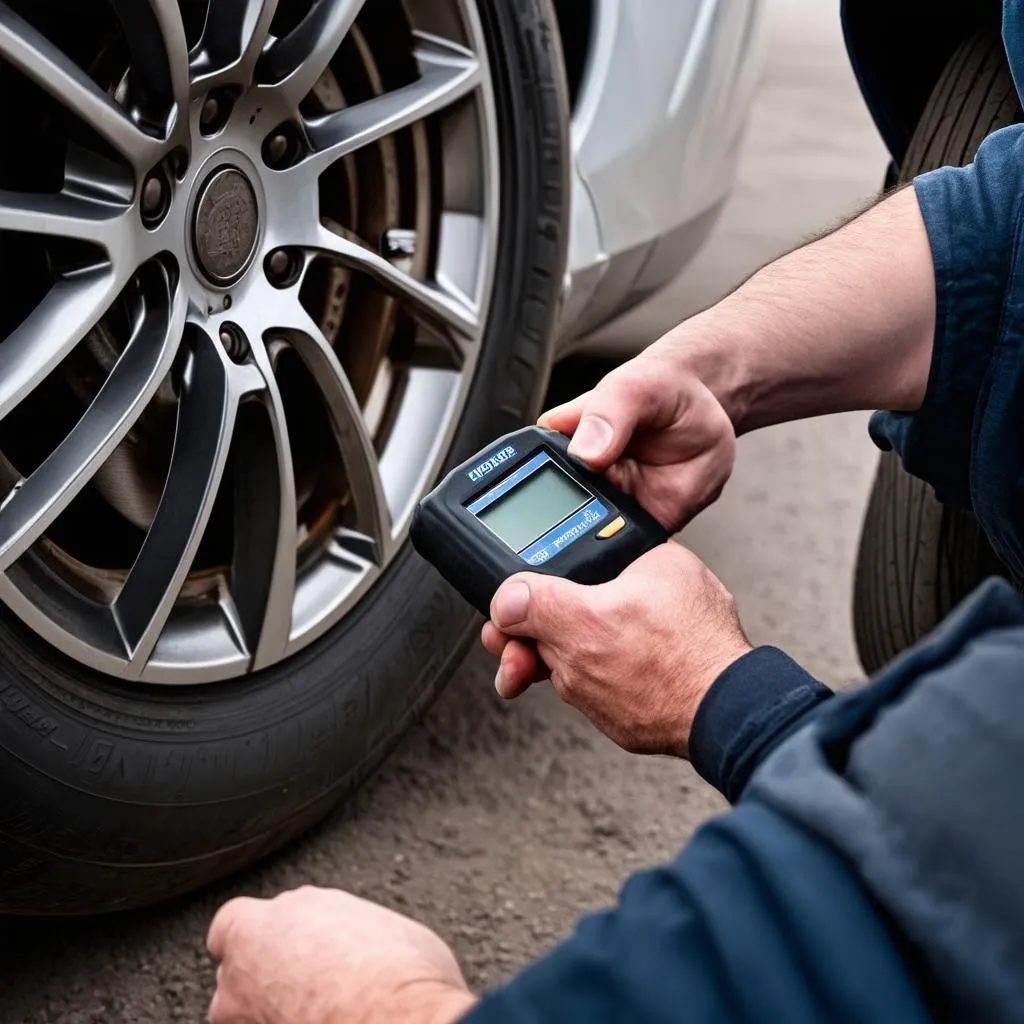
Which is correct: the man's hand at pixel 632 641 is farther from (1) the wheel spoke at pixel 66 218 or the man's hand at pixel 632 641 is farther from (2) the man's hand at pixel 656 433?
(1) the wheel spoke at pixel 66 218

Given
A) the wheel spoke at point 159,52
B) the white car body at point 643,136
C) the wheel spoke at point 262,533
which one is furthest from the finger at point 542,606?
the white car body at point 643,136

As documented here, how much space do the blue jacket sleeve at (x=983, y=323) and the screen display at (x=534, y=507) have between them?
380 millimetres

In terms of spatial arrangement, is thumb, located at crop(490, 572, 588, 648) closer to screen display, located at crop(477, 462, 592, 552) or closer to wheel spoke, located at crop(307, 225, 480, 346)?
screen display, located at crop(477, 462, 592, 552)

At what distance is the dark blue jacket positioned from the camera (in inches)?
23.6

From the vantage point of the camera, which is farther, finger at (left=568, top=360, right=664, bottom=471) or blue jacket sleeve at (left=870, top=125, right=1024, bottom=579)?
blue jacket sleeve at (left=870, top=125, right=1024, bottom=579)

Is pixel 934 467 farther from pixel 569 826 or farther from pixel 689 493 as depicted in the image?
pixel 569 826

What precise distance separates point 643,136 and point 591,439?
74 cm

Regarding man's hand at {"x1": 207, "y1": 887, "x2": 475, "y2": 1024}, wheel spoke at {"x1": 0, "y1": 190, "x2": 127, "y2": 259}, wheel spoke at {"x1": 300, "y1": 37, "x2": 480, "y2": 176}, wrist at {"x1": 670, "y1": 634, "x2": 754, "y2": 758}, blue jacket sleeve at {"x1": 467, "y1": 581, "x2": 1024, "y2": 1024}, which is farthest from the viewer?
wheel spoke at {"x1": 300, "y1": 37, "x2": 480, "y2": 176}

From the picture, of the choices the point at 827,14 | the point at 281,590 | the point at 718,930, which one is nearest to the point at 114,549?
the point at 281,590

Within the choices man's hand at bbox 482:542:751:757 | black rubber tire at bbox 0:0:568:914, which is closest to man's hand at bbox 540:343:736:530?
man's hand at bbox 482:542:751:757

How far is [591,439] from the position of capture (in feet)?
3.72

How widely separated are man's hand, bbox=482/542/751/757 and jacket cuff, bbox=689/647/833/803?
3 centimetres

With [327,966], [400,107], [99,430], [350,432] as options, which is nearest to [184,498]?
[99,430]

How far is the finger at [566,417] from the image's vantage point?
1.17 metres
